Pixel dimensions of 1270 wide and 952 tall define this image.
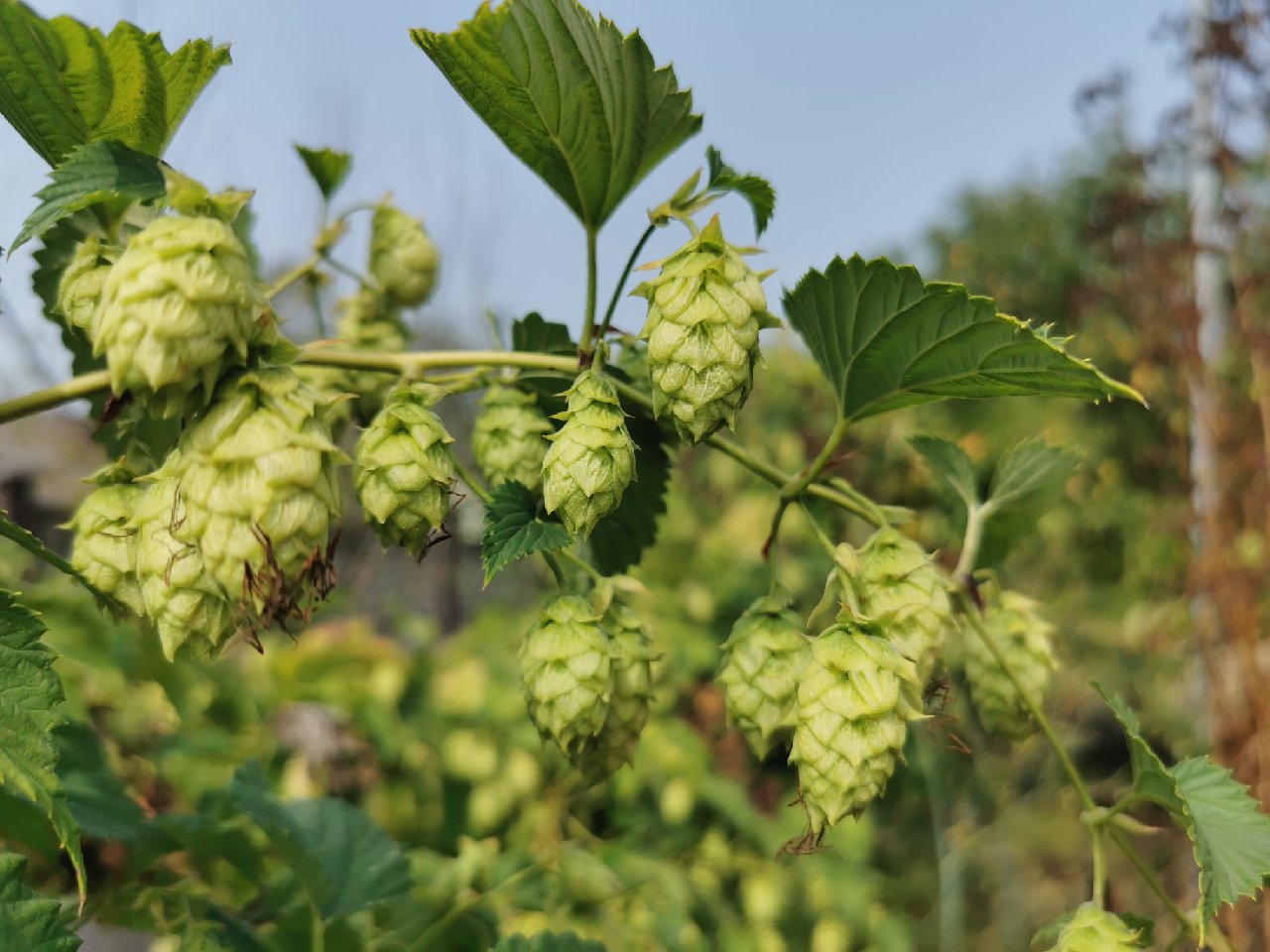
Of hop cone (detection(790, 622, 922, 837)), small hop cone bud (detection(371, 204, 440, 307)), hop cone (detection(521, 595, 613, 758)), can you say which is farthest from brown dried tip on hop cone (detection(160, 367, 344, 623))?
small hop cone bud (detection(371, 204, 440, 307))

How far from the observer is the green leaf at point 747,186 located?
29.0 inches

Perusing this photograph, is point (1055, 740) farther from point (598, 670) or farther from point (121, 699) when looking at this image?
point (121, 699)

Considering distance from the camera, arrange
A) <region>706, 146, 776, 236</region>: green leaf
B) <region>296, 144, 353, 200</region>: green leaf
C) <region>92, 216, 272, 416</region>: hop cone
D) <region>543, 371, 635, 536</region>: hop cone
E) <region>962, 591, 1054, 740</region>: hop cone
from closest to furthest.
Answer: <region>92, 216, 272, 416</region>: hop cone
<region>543, 371, 635, 536</region>: hop cone
<region>706, 146, 776, 236</region>: green leaf
<region>962, 591, 1054, 740</region>: hop cone
<region>296, 144, 353, 200</region>: green leaf

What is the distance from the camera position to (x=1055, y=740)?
80 cm

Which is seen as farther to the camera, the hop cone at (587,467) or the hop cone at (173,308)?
the hop cone at (587,467)

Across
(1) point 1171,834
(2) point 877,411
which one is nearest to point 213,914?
(2) point 877,411

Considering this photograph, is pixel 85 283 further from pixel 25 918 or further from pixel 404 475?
pixel 25 918

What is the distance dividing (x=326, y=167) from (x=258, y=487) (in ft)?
2.06

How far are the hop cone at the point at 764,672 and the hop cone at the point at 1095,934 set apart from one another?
25 centimetres

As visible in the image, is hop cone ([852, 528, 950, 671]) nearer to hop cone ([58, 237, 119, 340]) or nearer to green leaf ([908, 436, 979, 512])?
green leaf ([908, 436, 979, 512])

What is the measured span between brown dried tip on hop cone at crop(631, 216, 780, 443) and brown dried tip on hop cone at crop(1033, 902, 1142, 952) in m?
0.46

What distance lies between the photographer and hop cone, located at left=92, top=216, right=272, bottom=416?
527mm

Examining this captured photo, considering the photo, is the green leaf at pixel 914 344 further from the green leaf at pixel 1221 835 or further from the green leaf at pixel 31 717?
the green leaf at pixel 31 717

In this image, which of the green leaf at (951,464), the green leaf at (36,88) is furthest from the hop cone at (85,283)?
the green leaf at (951,464)
